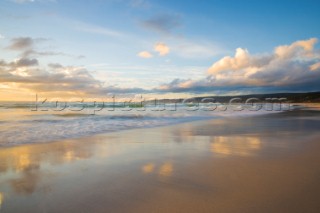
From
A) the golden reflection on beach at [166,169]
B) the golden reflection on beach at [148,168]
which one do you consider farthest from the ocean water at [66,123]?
the golden reflection on beach at [166,169]

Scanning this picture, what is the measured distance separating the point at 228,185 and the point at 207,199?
2.24ft

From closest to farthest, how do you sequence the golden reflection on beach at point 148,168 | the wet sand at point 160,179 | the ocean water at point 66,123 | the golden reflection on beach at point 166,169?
the wet sand at point 160,179
the golden reflection on beach at point 166,169
the golden reflection on beach at point 148,168
the ocean water at point 66,123

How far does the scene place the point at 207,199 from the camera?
349 cm

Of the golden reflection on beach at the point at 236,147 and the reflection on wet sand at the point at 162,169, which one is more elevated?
the reflection on wet sand at the point at 162,169

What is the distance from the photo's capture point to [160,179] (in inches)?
171

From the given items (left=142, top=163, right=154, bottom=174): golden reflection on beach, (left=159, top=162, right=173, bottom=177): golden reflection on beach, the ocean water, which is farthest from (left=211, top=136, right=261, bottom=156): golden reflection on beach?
the ocean water

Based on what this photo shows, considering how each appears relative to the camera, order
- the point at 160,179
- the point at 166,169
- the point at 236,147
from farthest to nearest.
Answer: the point at 236,147
the point at 166,169
the point at 160,179

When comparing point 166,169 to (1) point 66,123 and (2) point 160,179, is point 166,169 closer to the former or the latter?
(2) point 160,179

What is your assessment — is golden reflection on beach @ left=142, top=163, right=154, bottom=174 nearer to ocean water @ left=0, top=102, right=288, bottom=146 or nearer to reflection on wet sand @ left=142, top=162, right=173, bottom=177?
reflection on wet sand @ left=142, top=162, right=173, bottom=177

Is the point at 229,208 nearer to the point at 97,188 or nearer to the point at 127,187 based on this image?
the point at 127,187

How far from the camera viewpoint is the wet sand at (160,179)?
3303 mm

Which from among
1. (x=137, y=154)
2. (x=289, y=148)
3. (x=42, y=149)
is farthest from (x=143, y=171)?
(x=289, y=148)

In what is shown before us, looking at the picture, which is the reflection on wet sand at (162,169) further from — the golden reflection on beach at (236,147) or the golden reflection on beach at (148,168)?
the golden reflection on beach at (236,147)

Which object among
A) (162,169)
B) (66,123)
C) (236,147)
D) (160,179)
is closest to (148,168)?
(162,169)
